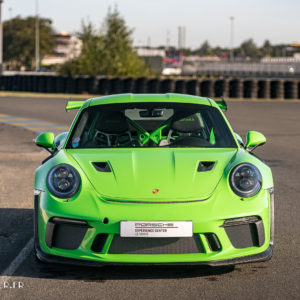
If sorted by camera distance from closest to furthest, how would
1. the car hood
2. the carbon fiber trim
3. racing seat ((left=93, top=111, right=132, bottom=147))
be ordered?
the carbon fiber trim < the car hood < racing seat ((left=93, top=111, right=132, bottom=147))

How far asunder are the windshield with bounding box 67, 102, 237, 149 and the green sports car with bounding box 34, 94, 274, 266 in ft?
1.30

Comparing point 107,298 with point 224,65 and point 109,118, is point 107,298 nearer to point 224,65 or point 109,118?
point 109,118

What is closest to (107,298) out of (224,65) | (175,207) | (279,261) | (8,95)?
(175,207)

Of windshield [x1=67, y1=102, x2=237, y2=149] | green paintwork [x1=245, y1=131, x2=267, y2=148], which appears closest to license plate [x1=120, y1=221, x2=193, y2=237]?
windshield [x1=67, y1=102, x2=237, y2=149]

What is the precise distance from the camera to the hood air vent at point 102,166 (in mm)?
4859

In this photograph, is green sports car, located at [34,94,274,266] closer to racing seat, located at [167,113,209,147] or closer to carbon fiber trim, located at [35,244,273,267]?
carbon fiber trim, located at [35,244,273,267]

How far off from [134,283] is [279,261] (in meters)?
1.25

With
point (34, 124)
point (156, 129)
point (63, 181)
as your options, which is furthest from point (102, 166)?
point (34, 124)

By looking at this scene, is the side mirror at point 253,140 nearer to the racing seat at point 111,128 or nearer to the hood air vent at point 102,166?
the racing seat at point 111,128

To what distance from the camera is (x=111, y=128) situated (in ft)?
20.2

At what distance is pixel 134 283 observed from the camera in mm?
4566

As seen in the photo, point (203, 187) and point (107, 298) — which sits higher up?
point (203, 187)

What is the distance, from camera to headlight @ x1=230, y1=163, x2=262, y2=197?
15.4ft

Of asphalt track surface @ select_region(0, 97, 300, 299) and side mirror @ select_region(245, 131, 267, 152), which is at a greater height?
side mirror @ select_region(245, 131, 267, 152)
